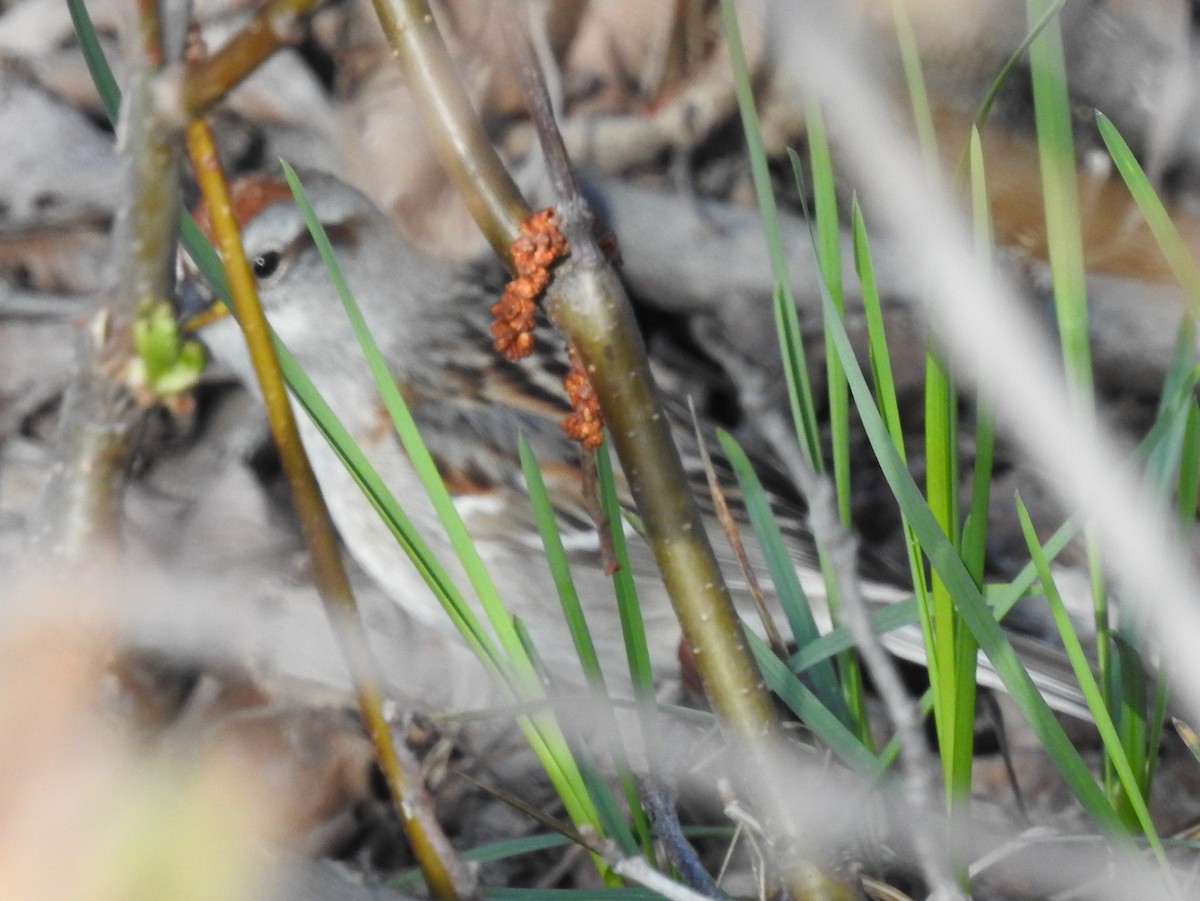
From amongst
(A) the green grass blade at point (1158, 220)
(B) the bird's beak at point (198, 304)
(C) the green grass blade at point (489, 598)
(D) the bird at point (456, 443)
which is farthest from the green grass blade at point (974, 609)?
(B) the bird's beak at point (198, 304)

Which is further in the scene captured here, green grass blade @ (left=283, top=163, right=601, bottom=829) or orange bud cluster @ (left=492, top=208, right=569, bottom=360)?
green grass blade @ (left=283, top=163, right=601, bottom=829)

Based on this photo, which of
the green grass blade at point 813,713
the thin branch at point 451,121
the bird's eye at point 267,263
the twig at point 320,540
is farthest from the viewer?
the bird's eye at point 267,263

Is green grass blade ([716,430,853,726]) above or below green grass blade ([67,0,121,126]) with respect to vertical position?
below

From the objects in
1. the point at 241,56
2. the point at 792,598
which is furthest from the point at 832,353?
the point at 241,56

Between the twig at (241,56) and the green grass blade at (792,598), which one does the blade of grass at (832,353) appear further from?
the twig at (241,56)

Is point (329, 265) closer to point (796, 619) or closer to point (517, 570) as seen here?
point (796, 619)

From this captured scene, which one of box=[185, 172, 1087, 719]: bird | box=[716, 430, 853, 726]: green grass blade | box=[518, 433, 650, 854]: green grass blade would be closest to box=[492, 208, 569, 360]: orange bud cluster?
box=[518, 433, 650, 854]: green grass blade

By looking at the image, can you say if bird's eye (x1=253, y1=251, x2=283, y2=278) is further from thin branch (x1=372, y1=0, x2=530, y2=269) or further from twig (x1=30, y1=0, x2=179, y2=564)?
twig (x1=30, y1=0, x2=179, y2=564)
